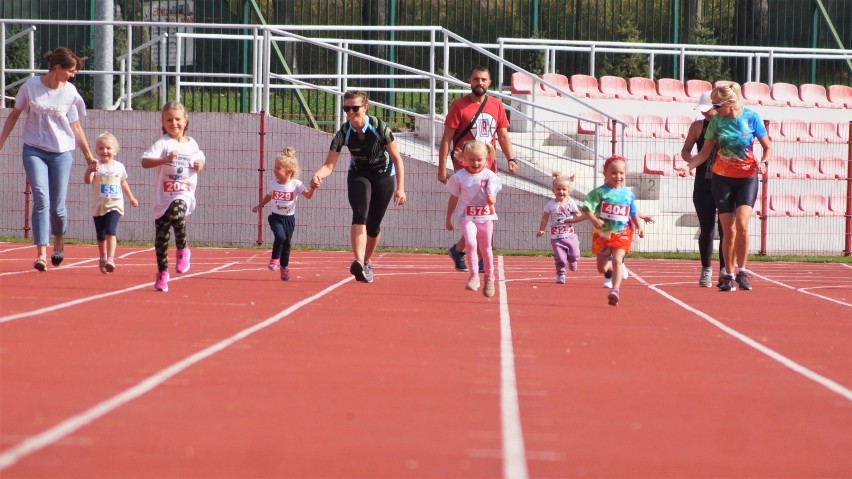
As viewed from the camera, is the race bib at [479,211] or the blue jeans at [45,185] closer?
the race bib at [479,211]

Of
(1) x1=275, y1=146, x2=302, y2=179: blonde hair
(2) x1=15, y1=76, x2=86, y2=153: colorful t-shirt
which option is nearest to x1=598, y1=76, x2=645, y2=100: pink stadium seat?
(1) x1=275, y1=146, x2=302, y2=179: blonde hair

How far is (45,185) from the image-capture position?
12.7 metres

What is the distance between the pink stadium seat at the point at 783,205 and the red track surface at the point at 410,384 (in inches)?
432

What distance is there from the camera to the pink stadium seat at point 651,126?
2448 centimetres

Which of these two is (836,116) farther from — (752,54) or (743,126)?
(743,126)

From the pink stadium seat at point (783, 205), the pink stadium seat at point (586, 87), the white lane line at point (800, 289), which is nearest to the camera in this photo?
the white lane line at point (800, 289)

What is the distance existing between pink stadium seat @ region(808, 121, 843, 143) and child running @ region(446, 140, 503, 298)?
48.9ft

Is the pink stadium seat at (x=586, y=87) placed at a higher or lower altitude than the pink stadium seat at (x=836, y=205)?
higher

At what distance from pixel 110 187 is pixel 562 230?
4.67 metres

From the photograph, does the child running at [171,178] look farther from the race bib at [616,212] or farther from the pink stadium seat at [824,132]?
the pink stadium seat at [824,132]

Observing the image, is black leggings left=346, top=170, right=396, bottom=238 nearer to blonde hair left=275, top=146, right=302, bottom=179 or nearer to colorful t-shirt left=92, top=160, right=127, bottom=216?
blonde hair left=275, top=146, right=302, bottom=179

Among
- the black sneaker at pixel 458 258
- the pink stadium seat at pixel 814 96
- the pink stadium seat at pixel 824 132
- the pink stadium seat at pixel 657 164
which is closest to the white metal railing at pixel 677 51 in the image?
the pink stadium seat at pixel 814 96

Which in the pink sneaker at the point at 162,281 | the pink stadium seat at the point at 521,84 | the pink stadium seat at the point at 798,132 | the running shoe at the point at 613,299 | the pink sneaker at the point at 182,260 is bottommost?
the running shoe at the point at 613,299

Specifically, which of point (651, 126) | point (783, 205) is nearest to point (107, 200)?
point (783, 205)
